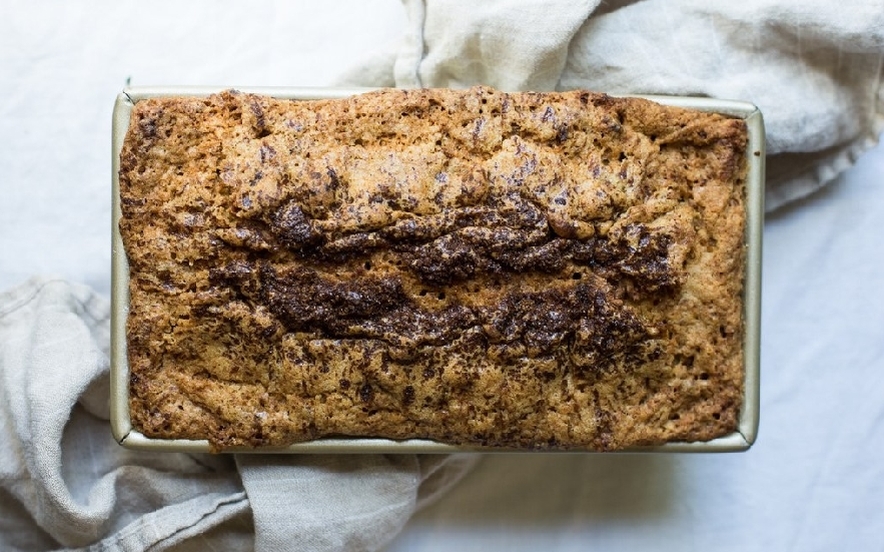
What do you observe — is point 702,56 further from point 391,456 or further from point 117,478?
point 117,478

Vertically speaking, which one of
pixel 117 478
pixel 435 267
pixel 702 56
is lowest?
pixel 117 478

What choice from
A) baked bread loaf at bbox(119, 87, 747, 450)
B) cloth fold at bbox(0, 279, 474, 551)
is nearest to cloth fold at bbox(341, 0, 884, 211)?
baked bread loaf at bbox(119, 87, 747, 450)

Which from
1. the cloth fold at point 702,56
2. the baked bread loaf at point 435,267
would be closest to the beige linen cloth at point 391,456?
the cloth fold at point 702,56

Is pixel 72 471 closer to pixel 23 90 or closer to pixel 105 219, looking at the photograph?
pixel 105 219

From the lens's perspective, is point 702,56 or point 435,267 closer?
point 435,267

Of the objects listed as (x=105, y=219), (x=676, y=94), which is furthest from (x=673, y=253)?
(x=105, y=219)

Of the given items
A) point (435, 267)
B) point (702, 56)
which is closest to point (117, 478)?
point (435, 267)
